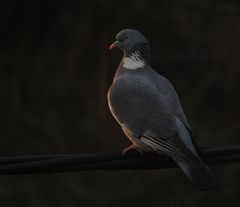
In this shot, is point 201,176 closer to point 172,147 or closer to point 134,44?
point 172,147

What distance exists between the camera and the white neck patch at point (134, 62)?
6.77m

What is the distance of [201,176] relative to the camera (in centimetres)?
534

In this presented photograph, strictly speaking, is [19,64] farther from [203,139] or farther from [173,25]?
[203,139]

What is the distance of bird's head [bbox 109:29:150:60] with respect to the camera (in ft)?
22.6

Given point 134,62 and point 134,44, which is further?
point 134,44

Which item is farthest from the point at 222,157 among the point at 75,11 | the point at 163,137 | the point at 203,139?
the point at 75,11

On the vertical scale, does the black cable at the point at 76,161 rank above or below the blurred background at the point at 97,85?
above

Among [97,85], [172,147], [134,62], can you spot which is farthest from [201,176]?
[97,85]

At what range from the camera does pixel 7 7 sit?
12672 mm

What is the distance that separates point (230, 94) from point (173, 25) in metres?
1.59

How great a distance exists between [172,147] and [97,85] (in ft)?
21.2

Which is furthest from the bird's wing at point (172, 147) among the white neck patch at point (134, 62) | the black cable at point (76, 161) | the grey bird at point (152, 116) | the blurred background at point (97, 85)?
the blurred background at point (97, 85)

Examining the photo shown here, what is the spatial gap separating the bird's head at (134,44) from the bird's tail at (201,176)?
1.57 m

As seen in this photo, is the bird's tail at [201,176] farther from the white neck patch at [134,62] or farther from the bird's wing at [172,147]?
the white neck patch at [134,62]
